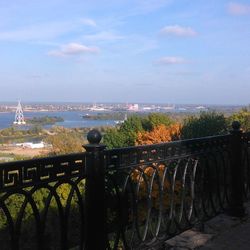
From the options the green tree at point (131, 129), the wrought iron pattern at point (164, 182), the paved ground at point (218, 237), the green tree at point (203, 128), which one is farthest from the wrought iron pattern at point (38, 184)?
the green tree at point (131, 129)

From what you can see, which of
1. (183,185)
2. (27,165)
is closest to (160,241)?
(183,185)

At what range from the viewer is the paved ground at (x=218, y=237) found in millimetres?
4523

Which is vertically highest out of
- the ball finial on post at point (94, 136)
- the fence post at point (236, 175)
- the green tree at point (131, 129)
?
the ball finial on post at point (94, 136)

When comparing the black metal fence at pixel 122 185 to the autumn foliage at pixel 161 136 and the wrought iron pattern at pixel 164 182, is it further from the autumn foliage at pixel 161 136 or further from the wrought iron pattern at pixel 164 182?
the autumn foliage at pixel 161 136

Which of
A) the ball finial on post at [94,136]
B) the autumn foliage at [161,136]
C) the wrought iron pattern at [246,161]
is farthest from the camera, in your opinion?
the autumn foliage at [161,136]

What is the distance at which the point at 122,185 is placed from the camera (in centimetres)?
395

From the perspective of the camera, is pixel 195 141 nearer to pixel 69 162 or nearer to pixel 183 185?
pixel 183 185

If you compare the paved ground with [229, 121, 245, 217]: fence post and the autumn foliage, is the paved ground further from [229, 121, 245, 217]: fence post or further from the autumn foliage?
the autumn foliage

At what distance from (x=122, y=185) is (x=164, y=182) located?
3.95ft

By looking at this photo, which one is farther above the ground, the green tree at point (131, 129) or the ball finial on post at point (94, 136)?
the ball finial on post at point (94, 136)

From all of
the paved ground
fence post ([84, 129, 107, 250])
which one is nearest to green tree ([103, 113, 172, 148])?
the paved ground

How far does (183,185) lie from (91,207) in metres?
1.75

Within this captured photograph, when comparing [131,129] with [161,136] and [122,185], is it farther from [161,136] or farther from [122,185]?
[122,185]

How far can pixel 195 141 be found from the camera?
192 inches
